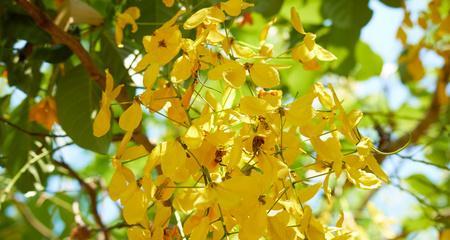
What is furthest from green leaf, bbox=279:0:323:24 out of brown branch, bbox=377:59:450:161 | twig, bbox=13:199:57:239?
twig, bbox=13:199:57:239

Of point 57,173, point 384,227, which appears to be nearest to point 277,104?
point 57,173

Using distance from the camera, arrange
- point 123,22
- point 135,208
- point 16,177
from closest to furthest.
Answer: point 135,208
point 123,22
point 16,177

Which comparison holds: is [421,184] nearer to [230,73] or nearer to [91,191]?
[91,191]

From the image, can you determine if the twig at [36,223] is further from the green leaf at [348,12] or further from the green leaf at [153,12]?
the green leaf at [348,12]

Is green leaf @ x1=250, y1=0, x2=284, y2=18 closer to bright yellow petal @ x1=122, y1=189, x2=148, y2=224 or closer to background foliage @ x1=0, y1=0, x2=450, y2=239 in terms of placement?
background foliage @ x1=0, y1=0, x2=450, y2=239

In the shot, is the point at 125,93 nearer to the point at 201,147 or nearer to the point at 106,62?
the point at 106,62

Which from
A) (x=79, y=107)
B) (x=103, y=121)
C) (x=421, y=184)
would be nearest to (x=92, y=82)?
(x=79, y=107)
